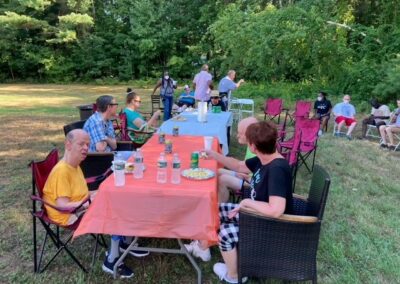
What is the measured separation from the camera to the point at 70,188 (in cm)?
255

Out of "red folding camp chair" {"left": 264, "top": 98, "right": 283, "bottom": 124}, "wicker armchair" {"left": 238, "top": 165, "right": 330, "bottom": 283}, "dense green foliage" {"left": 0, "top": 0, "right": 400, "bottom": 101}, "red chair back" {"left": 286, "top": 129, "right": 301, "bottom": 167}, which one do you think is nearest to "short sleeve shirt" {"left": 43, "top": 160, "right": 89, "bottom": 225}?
"wicker armchair" {"left": 238, "top": 165, "right": 330, "bottom": 283}

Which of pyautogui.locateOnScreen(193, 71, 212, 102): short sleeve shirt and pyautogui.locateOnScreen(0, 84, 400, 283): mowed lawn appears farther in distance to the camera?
pyautogui.locateOnScreen(193, 71, 212, 102): short sleeve shirt

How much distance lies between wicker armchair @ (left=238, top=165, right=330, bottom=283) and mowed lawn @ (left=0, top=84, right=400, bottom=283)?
53cm

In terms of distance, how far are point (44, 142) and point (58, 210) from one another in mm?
4735

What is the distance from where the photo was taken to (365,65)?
1283 centimetres

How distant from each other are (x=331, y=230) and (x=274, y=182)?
5.62 feet

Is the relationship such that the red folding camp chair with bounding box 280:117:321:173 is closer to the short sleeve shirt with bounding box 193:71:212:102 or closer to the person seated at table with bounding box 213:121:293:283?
the person seated at table with bounding box 213:121:293:283

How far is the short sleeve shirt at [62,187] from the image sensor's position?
248cm

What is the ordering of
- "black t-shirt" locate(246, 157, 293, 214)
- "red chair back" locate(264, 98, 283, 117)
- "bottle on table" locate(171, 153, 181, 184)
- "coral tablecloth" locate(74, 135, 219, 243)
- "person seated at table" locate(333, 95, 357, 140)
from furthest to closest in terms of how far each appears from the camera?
"red chair back" locate(264, 98, 283, 117), "person seated at table" locate(333, 95, 357, 140), "bottle on table" locate(171, 153, 181, 184), "coral tablecloth" locate(74, 135, 219, 243), "black t-shirt" locate(246, 157, 293, 214)

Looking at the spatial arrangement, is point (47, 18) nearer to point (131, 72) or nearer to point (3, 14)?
point (3, 14)

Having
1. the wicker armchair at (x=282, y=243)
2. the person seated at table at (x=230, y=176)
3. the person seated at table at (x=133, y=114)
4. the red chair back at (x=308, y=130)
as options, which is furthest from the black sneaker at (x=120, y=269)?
the red chair back at (x=308, y=130)

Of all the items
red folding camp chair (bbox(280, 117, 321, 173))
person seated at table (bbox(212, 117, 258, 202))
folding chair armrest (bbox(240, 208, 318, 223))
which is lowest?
red folding camp chair (bbox(280, 117, 321, 173))

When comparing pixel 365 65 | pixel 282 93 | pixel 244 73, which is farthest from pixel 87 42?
pixel 365 65

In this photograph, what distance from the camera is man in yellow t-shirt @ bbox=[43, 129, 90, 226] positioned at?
248cm
